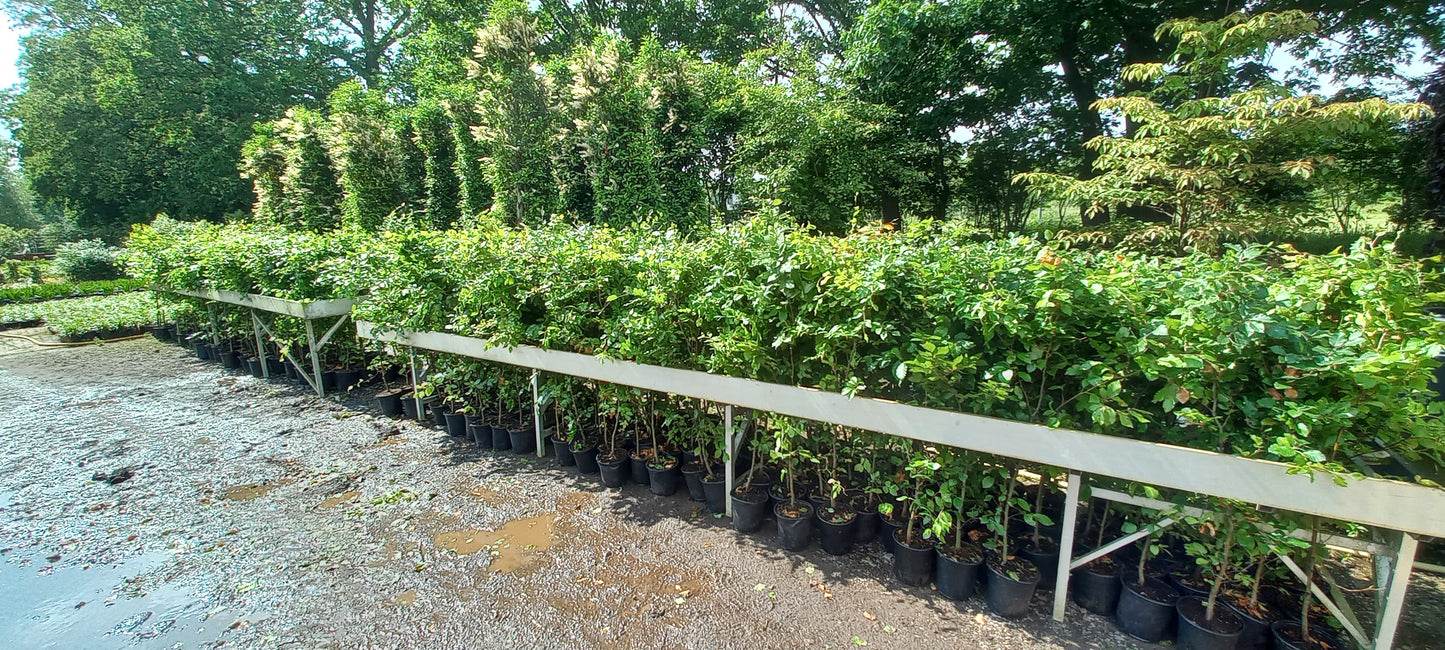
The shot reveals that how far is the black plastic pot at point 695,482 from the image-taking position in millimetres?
3232

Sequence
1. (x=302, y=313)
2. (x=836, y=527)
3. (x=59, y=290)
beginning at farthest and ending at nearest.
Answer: (x=59, y=290)
(x=302, y=313)
(x=836, y=527)

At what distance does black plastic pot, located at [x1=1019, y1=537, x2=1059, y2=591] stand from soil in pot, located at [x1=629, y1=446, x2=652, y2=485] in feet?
6.65

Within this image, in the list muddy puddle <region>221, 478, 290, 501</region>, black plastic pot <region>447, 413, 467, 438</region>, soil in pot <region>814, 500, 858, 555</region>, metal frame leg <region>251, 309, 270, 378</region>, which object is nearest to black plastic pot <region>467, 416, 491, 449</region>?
black plastic pot <region>447, 413, 467, 438</region>

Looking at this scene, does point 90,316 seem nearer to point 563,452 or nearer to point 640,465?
point 563,452

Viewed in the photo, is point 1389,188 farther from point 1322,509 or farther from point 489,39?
point 489,39

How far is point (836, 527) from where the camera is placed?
2658mm

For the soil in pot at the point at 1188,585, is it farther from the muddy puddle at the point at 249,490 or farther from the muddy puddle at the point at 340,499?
the muddy puddle at the point at 249,490

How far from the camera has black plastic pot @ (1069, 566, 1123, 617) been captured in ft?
7.38

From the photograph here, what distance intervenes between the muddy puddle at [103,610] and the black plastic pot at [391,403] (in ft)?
6.86

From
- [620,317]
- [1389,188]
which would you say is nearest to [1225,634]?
[620,317]

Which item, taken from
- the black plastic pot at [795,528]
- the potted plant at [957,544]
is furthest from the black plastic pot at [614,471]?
the potted plant at [957,544]

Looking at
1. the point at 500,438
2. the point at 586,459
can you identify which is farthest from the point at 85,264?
the point at 586,459

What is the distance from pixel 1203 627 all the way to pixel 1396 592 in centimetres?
51

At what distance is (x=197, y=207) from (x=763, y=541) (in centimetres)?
2608
